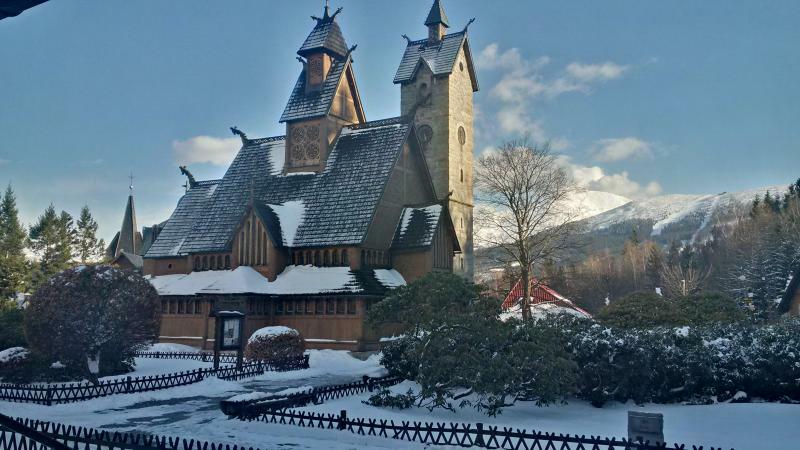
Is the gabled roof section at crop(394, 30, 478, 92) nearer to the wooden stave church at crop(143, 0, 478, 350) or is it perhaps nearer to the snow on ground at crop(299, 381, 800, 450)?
the wooden stave church at crop(143, 0, 478, 350)

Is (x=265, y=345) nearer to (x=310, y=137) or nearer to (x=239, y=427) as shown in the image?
(x=239, y=427)

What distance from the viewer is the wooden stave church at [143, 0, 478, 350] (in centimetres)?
4041

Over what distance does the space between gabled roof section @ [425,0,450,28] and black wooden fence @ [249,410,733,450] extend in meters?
52.4

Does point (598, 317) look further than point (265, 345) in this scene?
No

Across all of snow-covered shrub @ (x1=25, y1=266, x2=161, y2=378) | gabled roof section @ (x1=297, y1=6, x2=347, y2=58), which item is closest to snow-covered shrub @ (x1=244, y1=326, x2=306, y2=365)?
snow-covered shrub @ (x1=25, y1=266, x2=161, y2=378)

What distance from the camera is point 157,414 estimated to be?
63.7 ft

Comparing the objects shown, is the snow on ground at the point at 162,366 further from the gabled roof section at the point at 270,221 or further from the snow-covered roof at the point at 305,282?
the gabled roof section at the point at 270,221

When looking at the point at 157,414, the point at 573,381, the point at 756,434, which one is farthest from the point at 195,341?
the point at 756,434

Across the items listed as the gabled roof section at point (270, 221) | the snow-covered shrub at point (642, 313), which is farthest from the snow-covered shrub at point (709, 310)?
the gabled roof section at point (270, 221)

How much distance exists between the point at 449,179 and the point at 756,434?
42.9m

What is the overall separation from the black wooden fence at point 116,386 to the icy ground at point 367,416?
1.90ft

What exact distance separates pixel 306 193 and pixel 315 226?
3844 millimetres

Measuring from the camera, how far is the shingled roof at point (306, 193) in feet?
138

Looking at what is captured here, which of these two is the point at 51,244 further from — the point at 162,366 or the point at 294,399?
the point at 294,399
